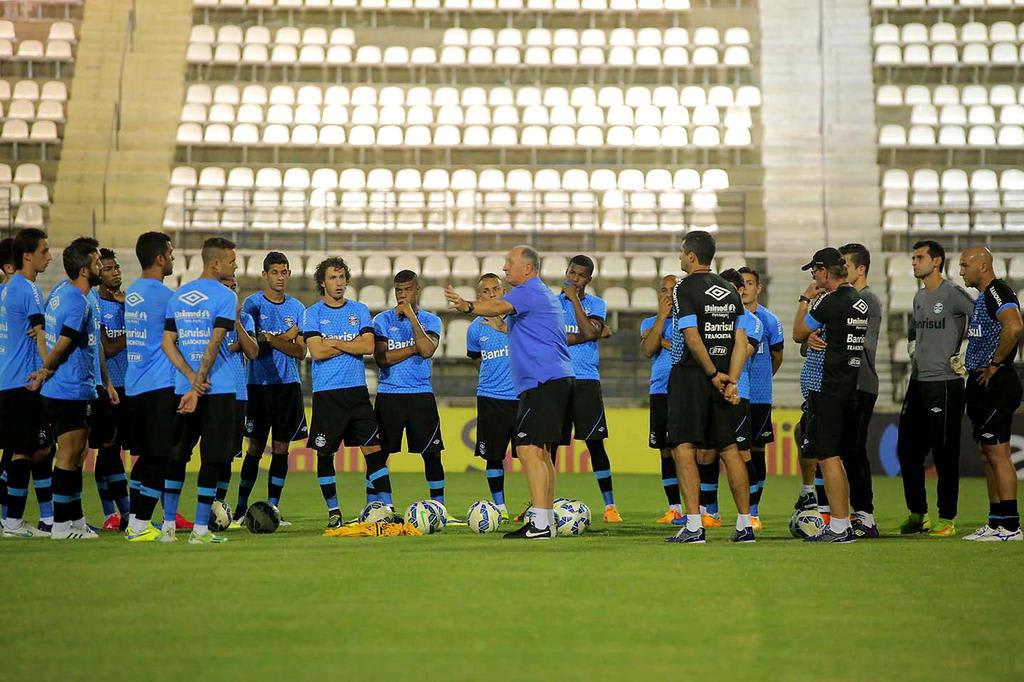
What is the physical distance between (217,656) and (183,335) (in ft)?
15.0

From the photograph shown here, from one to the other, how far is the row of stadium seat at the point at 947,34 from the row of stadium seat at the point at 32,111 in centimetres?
1727

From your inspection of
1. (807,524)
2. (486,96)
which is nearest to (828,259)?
(807,524)

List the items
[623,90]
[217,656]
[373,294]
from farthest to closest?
[623,90], [373,294], [217,656]

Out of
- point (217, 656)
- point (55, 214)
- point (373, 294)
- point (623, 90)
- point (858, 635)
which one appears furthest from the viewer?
point (623, 90)

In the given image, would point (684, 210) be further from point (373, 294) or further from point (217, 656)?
point (217, 656)

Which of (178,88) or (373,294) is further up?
(178,88)

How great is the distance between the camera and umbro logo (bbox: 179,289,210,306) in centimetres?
939

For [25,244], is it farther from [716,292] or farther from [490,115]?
[490,115]

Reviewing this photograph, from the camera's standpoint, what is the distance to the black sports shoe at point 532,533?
9.88m

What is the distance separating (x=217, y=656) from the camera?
5.28 meters

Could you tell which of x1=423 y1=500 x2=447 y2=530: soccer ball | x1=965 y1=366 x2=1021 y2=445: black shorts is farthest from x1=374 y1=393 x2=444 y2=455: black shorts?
x1=965 y1=366 x2=1021 y2=445: black shorts

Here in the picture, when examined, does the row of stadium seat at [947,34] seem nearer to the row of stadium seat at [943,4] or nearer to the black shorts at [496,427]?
the row of stadium seat at [943,4]

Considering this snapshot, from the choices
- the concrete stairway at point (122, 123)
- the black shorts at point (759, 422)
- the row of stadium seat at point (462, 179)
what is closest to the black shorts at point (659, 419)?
the black shorts at point (759, 422)

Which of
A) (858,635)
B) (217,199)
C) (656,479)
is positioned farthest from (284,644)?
(217,199)
